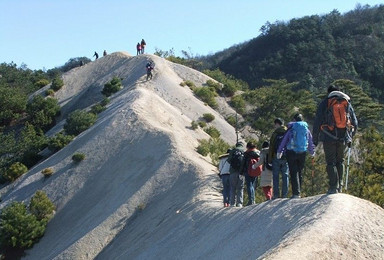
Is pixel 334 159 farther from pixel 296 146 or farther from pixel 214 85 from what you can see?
pixel 214 85

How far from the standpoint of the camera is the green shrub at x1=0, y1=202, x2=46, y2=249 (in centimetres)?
2962

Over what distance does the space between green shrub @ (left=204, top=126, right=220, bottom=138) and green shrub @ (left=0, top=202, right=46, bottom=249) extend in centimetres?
1484

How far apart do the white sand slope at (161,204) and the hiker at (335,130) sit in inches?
29.0

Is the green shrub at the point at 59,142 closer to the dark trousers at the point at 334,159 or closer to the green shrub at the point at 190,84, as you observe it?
the green shrub at the point at 190,84

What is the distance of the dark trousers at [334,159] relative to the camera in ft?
44.7

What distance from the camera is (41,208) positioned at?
1259 inches

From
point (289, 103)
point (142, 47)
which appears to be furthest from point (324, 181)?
point (142, 47)

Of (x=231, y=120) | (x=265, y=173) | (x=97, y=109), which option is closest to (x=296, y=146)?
(x=265, y=173)

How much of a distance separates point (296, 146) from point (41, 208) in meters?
20.2

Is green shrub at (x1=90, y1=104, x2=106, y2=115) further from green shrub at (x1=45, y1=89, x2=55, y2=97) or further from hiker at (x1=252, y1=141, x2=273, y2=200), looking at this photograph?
hiker at (x1=252, y1=141, x2=273, y2=200)

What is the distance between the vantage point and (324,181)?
2323cm

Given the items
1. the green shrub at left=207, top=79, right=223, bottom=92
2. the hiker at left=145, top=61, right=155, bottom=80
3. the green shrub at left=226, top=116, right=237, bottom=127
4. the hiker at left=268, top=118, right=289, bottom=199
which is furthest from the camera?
the green shrub at left=207, top=79, right=223, bottom=92

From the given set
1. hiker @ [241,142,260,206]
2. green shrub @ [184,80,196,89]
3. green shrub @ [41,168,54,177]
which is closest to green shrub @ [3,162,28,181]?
green shrub @ [41,168,54,177]

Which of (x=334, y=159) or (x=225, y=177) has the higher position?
(x=334, y=159)
